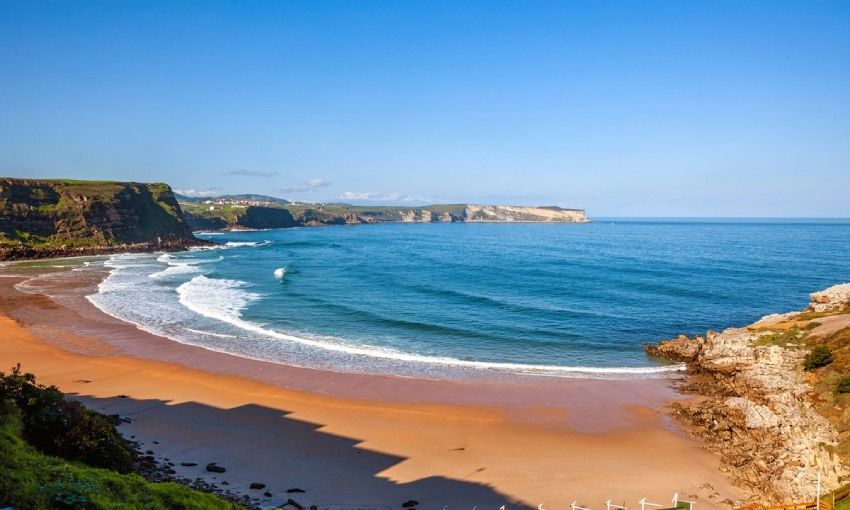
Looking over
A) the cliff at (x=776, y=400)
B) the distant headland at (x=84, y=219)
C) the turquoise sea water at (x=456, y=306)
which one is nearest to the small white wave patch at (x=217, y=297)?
the turquoise sea water at (x=456, y=306)

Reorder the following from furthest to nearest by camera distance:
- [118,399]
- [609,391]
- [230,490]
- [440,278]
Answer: [440,278] < [609,391] < [118,399] < [230,490]

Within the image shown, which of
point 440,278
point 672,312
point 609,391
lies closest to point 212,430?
point 609,391

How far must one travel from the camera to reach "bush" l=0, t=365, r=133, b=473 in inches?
466

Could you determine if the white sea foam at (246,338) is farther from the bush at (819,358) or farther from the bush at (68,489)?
the bush at (68,489)

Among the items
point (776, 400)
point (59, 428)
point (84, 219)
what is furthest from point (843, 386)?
point (84, 219)

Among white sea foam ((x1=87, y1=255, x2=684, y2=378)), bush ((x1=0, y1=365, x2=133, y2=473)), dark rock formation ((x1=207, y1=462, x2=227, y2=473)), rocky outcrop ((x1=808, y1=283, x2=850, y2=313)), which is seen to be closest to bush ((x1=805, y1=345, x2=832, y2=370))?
white sea foam ((x1=87, y1=255, x2=684, y2=378))

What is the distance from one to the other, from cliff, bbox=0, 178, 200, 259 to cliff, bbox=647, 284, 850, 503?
95.4m

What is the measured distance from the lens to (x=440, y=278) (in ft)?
193

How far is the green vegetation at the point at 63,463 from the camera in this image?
7.52 metres

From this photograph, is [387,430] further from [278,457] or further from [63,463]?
[63,463]

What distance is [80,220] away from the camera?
309 ft

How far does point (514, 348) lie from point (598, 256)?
5526 centimetres

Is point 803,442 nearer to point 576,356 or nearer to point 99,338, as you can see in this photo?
point 576,356

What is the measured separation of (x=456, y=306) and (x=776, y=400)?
2521 cm
